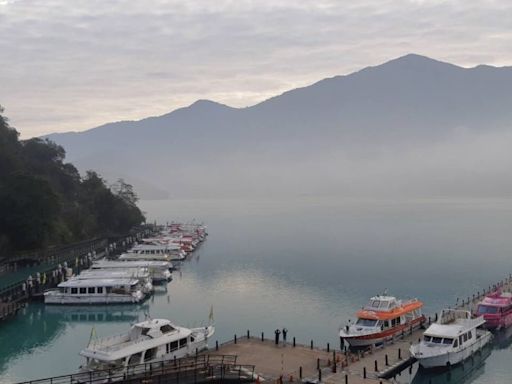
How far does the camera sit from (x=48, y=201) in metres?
87.9

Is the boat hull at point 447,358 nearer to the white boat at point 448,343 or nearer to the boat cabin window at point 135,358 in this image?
the white boat at point 448,343

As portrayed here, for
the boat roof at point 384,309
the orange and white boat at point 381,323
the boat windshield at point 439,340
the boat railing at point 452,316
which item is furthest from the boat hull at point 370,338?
the boat railing at point 452,316

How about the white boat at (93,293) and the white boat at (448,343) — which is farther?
the white boat at (93,293)

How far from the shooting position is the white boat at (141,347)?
35.0 m

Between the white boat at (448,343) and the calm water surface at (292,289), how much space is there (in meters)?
1.30

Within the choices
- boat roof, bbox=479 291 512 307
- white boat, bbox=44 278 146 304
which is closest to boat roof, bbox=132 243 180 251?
white boat, bbox=44 278 146 304

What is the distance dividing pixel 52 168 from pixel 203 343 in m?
93.5

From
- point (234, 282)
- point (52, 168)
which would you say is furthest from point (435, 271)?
point (52, 168)

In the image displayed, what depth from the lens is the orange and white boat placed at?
4350cm

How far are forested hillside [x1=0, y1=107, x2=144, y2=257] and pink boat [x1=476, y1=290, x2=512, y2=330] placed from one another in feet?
207

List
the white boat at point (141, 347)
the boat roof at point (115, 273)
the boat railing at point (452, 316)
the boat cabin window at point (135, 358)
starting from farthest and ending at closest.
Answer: the boat roof at point (115, 273) → the boat railing at point (452, 316) → the boat cabin window at point (135, 358) → the white boat at point (141, 347)

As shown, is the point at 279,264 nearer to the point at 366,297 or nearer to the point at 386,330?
the point at 366,297

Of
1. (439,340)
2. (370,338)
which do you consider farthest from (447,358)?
(370,338)

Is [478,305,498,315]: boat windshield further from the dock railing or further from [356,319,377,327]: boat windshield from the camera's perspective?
the dock railing
